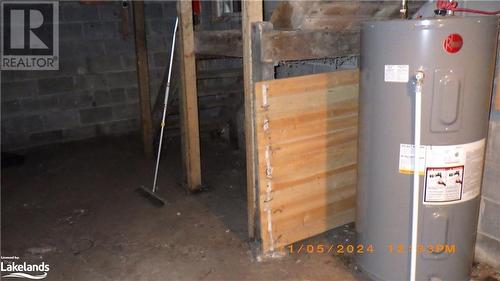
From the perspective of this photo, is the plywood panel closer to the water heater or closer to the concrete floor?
the concrete floor

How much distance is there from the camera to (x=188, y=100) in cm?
299

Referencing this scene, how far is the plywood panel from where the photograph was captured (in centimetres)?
206

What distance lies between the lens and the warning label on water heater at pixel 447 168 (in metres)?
1.67

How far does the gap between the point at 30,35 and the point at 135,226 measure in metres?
2.75

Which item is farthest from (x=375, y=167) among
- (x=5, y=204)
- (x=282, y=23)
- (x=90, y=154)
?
(x=90, y=154)

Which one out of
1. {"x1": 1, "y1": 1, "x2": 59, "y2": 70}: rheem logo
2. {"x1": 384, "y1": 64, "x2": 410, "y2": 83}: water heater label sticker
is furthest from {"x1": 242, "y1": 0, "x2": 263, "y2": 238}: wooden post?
{"x1": 1, "y1": 1, "x2": 59, "y2": 70}: rheem logo

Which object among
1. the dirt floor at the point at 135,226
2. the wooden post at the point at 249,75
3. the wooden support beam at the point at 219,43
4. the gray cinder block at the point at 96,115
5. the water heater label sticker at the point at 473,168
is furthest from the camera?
the gray cinder block at the point at 96,115

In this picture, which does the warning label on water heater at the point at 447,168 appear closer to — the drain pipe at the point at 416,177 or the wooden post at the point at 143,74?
the drain pipe at the point at 416,177

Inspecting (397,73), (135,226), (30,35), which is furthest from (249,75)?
(30,35)

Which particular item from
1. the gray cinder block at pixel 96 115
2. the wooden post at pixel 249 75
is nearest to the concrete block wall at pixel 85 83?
the gray cinder block at pixel 96 115

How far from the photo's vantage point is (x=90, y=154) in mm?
4324

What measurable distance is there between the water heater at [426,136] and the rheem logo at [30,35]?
12.3 ft

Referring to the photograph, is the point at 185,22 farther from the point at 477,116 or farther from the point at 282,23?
the point at 477,116

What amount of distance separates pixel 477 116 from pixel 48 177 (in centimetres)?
336
